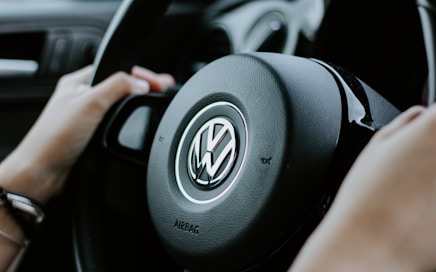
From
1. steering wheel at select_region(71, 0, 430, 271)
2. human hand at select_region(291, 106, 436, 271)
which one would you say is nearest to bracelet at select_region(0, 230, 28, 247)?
steering wheel at select_region(71, 0, 430, 271)

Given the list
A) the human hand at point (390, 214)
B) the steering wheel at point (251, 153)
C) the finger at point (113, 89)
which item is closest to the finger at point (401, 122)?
the human hand at point (390, 214)

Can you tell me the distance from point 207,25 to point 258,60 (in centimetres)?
138

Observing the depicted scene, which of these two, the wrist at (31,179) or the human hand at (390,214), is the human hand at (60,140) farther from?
the human hand at (390,214)

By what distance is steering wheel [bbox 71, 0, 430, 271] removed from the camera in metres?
0.71

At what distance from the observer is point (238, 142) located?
0.76 meters

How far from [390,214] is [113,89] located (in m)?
0.57

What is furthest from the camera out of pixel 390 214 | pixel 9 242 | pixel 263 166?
pixel 9 242

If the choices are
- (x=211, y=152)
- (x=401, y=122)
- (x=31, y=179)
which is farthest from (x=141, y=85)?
(x=401, y=122)

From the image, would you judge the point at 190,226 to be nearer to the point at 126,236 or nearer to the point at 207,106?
the point at 207,106

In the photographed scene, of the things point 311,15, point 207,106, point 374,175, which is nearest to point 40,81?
point 311,15

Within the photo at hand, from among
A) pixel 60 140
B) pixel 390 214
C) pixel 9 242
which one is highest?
pixel 390 214

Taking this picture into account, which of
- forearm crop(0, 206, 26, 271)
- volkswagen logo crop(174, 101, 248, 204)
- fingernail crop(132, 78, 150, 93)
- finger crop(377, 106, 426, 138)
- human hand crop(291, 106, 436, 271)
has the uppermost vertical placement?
finger crop(377, 106, 426, 138)

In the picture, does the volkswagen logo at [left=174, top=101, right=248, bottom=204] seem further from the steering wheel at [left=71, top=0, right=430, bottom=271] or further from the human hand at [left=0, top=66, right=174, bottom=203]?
the human hand at [left=0, top=66, right=174, bottom=203]

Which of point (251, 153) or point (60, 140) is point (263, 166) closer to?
point (251, 153)
